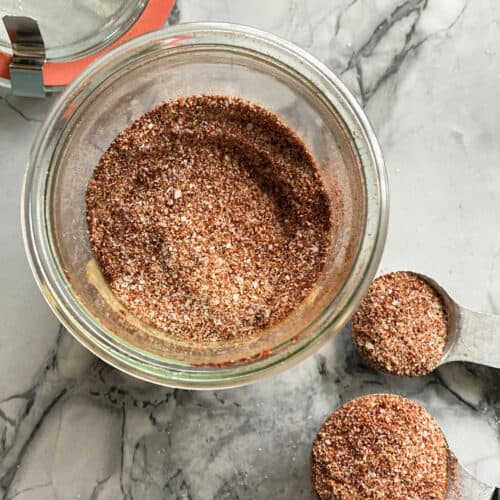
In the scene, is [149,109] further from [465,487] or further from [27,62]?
[465,487]

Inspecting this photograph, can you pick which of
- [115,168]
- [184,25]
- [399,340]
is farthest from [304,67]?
[399,340]

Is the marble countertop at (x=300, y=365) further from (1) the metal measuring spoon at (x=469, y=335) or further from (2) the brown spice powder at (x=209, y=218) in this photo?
(2) the brown spice powder at (x=209, y=218)

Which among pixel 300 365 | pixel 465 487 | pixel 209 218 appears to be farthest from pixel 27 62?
pixel 465 487

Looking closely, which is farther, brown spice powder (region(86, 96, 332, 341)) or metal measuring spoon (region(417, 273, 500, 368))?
metal measuring spoon (region(417, 273, 500, 368))

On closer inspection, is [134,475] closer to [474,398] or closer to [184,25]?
[474,398]

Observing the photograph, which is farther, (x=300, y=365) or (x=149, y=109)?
(x=300, y=365)

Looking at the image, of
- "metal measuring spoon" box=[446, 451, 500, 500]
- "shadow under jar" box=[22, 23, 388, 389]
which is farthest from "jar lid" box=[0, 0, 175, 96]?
"metal measuring spoon" box=[446, 451, 500, 500]

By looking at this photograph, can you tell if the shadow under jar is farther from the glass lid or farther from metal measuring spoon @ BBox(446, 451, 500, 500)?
metal measuring spoon @ BBox(446, 451, 500, 500)
